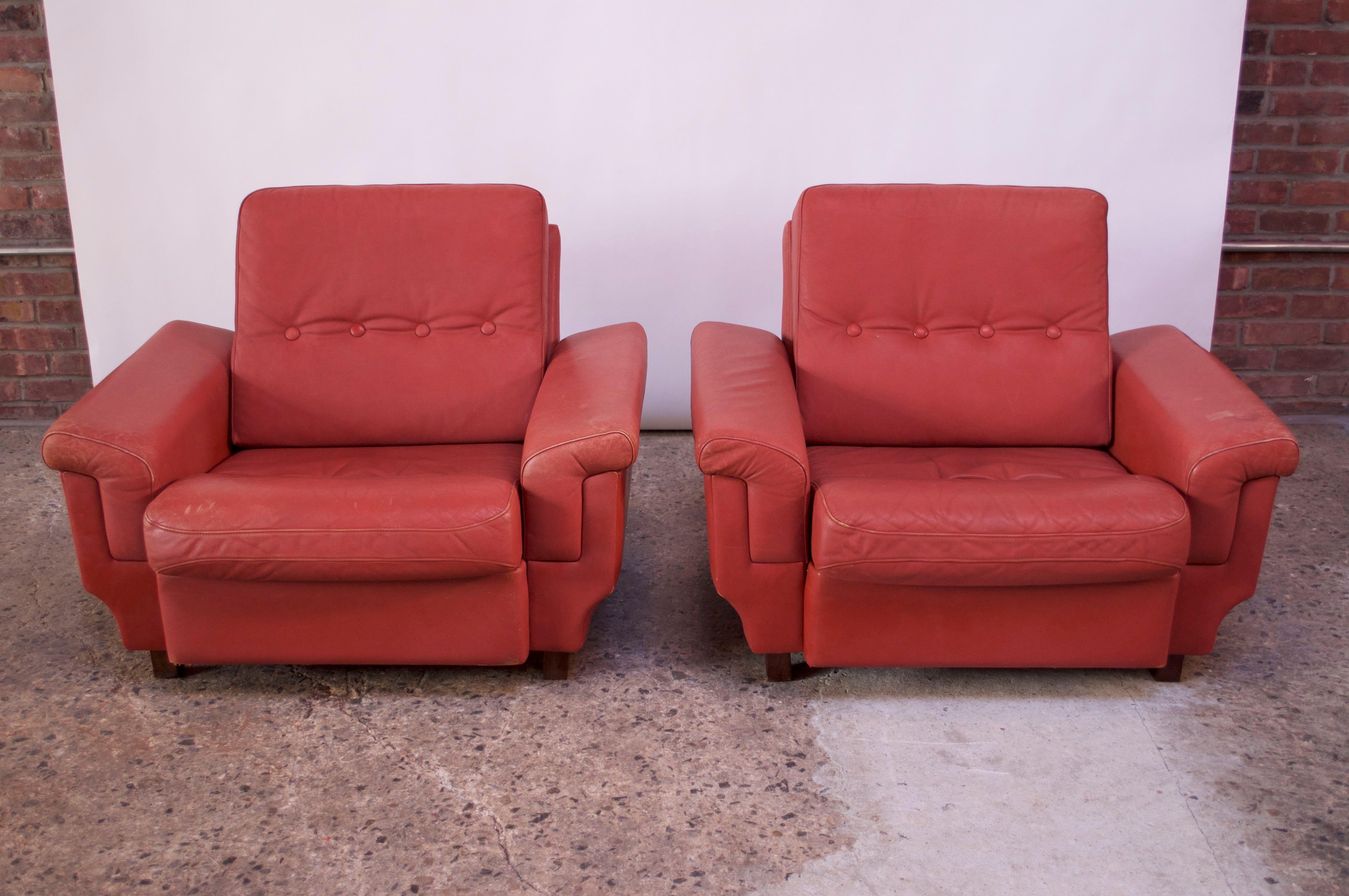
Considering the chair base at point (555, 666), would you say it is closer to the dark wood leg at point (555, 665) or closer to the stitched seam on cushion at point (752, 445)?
the dark wood leg at point (555, 665)

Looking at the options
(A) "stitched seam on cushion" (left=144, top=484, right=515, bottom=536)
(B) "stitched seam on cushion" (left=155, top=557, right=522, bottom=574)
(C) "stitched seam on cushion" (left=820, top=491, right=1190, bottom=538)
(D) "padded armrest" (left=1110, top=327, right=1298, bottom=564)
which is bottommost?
(B) "stitched seam on cushion" (left=155, top=557, right=522, bottom=574)

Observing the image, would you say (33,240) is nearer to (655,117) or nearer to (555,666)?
(655,117)

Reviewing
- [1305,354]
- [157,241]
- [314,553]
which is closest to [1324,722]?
[314,553]

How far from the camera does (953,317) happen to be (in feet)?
7.86

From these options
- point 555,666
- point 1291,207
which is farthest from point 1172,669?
point 1291,207

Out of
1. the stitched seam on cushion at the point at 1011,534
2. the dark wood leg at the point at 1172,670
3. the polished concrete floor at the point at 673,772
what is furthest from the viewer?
the dark wood leg at the point at 1172,670

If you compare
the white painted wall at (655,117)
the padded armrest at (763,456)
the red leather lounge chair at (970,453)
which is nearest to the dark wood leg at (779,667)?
the red leather lounge chair at (970,453)

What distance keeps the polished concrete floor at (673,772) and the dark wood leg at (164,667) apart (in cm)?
3

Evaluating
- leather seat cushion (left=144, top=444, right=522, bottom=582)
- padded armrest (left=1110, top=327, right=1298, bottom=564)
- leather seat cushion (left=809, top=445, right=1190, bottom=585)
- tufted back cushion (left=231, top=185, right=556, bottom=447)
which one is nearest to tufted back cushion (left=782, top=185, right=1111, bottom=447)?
padded armrest (left=1110, top=327, right=1298, bottom=564)

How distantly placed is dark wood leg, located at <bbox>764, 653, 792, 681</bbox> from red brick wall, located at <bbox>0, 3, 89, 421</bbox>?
281 cm

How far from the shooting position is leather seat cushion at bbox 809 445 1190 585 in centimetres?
184

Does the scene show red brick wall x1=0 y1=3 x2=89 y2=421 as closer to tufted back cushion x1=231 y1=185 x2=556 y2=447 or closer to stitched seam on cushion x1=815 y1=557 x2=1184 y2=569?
tufted back cushion x1=231 y1=185 x2=556 y2=447

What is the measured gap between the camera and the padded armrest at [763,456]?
1.89 meters

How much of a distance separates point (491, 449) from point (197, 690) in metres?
0.76
